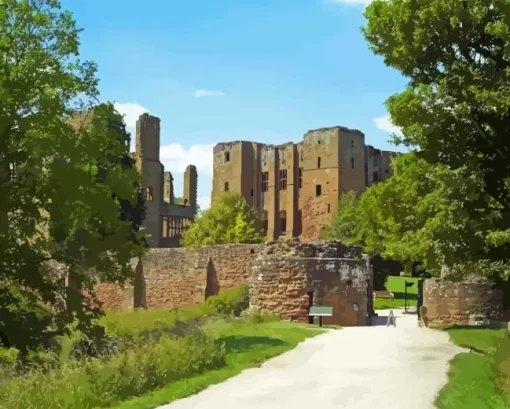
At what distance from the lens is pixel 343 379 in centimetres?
1177

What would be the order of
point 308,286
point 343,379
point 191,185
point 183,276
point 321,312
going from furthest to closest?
point 191,185
point 183,276
point 308,286
point 321,312
point 343,379

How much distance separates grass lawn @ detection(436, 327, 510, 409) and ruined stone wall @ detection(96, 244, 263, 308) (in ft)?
67.8

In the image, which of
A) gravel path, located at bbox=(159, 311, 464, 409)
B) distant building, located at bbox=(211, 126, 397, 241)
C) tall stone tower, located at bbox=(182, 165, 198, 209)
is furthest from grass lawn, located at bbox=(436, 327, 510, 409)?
tall stone tower, located at bbox=(182, 165, 198, 209)

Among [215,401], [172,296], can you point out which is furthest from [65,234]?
[172,296]

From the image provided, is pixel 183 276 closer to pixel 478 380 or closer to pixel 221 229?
pixel 221 229

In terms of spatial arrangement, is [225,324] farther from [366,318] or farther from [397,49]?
[397,49]

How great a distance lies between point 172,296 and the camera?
3819 centimetres

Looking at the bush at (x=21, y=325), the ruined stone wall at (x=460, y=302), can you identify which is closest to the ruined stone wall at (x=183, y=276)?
the ruined stone wall at (x=460, y=302)

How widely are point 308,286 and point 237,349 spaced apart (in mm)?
8765

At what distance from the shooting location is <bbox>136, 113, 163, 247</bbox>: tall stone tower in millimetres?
68625

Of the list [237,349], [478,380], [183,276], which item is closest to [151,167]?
[183,276]

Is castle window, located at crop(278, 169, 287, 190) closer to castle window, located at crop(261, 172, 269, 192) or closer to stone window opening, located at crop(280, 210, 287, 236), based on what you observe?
castle window, located at crop(261, 172, 269, 192)

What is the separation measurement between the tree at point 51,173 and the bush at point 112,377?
14.4 feet

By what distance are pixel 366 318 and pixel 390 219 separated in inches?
300
